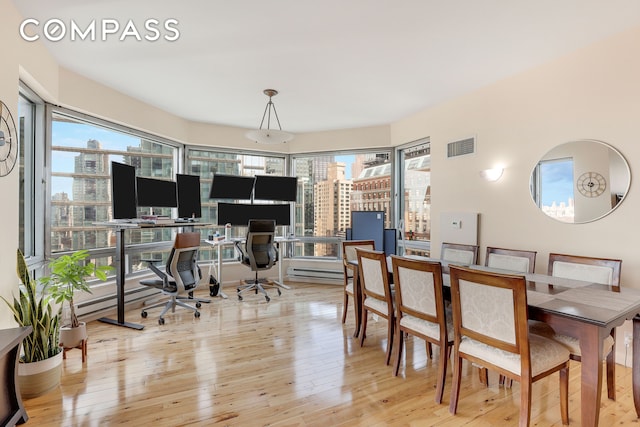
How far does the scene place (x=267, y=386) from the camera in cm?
236

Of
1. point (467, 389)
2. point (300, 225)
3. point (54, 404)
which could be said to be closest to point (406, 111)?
point (300, 225)

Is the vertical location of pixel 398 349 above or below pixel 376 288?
below

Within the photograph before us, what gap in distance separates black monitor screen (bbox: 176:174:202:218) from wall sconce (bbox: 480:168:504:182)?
388cm

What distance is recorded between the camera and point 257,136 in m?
3.79

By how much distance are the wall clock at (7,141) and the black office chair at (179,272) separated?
1.57m

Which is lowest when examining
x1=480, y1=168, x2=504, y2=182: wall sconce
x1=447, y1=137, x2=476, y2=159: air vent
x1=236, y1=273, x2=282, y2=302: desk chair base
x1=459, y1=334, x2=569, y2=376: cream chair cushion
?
x1=236, y1=273, x2=282, y2=302: desk chair base

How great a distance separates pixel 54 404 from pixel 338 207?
176 inches

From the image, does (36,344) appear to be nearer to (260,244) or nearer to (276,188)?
(260,244)

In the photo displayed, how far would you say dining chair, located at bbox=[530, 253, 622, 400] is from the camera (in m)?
2.05

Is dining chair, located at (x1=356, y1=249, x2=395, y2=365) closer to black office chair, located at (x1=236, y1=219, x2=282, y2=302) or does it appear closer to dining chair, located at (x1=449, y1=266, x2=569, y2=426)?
dining chair, located at (x1=449, y1=266, x2=569, y2=426)

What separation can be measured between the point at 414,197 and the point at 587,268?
274 centimetres

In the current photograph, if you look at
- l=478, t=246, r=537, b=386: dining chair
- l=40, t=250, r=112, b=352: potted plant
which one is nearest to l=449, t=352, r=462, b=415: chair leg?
l=478, t=246, r=537, b=386: dining chair

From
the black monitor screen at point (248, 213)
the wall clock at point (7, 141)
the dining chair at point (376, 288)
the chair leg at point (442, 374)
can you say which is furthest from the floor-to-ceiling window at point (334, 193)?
the wall clock at point (7, 141)

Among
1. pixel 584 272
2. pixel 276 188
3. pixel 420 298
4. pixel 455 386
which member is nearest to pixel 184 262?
pixel 276 188
